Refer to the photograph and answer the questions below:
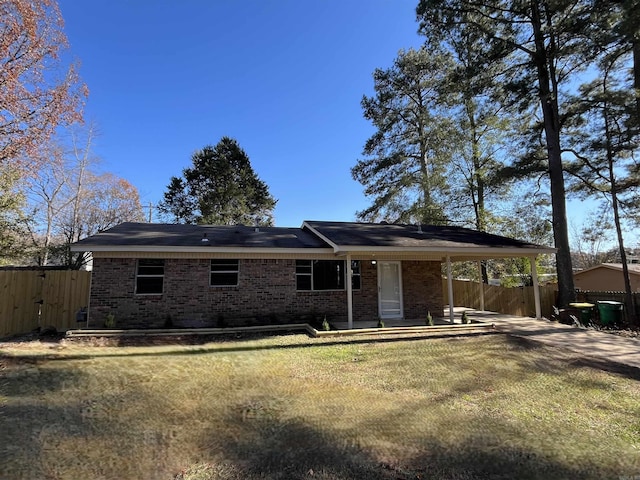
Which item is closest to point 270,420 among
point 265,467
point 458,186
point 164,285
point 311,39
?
point 265,467

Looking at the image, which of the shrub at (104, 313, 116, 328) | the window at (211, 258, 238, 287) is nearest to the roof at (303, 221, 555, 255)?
the window at (211, 258, 238, 287)

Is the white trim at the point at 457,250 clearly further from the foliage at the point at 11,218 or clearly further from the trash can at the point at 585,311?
the foliage at the point at 11,218

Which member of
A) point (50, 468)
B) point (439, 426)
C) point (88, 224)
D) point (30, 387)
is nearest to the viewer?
point (50, 468)

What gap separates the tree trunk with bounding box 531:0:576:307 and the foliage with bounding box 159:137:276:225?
19.9m

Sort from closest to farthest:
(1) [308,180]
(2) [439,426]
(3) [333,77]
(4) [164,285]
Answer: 1. (2) [439,426]
2. (4) [164,285]
3. (3) [333,77]
4. (1) [308,180]

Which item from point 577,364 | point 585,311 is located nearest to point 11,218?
point 577,364

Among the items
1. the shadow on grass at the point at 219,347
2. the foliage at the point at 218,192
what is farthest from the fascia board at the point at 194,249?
the foliage at the point at 218,192

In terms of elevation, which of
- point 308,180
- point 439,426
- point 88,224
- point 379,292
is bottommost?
point 439,426

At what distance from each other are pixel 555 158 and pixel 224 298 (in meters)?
15.0

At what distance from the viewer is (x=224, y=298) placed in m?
11.1

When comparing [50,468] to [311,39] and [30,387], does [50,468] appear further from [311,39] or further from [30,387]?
[311,39]

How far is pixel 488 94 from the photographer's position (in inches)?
664

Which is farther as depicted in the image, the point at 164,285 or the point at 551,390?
the point at 164,285

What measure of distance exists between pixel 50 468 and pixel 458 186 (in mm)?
21873
